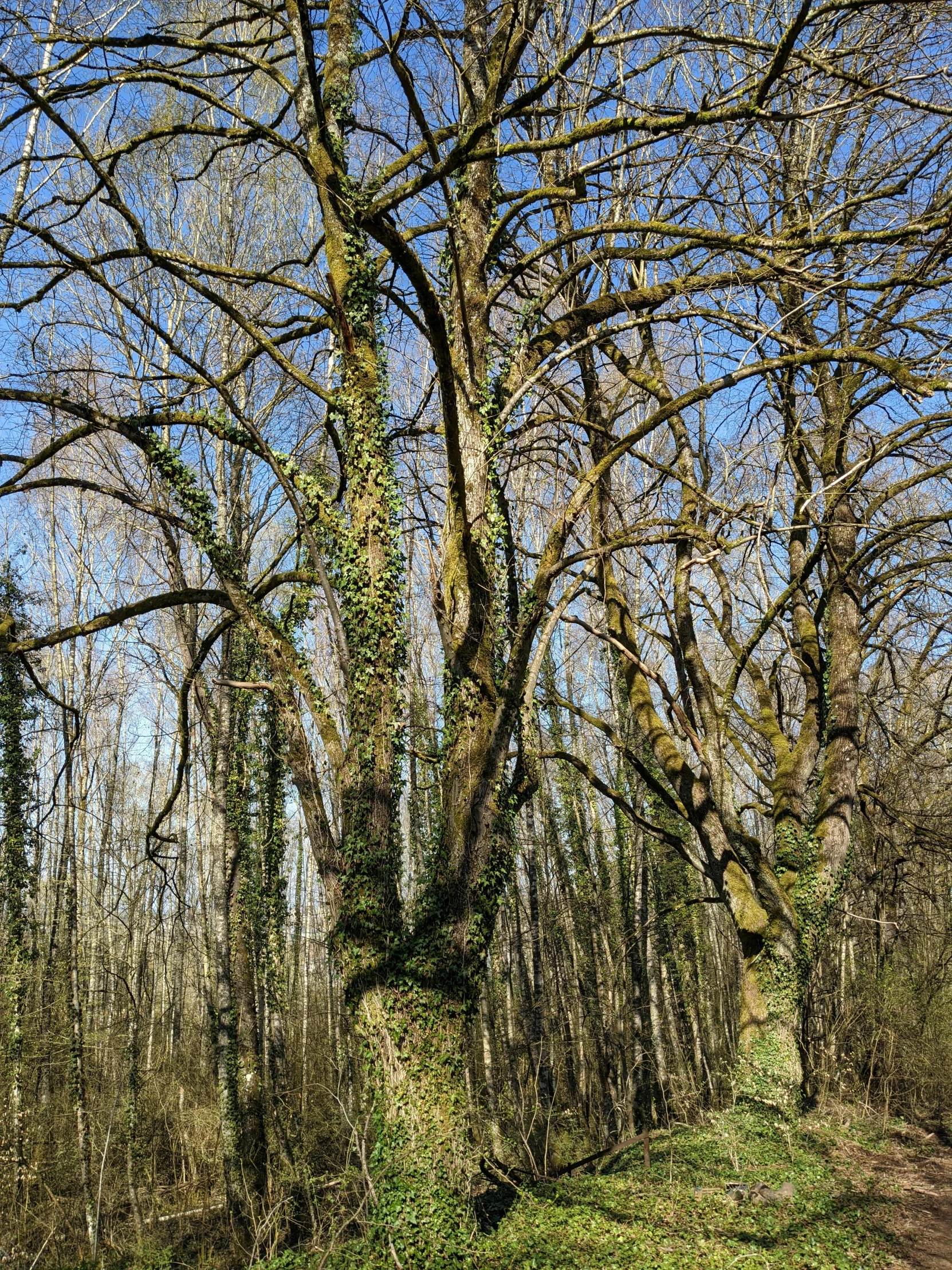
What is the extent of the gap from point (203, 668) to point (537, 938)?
7.24 meters

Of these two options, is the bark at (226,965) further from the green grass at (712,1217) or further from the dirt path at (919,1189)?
the dirt path at (919,1189)

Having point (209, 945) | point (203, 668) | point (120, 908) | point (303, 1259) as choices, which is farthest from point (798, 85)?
point (120, 908)

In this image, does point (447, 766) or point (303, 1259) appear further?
point (447, 766)

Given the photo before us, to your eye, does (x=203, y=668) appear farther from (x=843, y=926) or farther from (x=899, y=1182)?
(x=899, y=1182)

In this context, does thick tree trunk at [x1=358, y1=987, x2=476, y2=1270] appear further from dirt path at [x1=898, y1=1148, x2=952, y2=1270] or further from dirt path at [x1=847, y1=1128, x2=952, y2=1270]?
dirt path at [x1=898, y1=1148, x2=952, y2=1270]

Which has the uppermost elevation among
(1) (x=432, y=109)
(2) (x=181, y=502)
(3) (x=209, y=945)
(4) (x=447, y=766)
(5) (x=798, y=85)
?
(1) (x=432, y=109)

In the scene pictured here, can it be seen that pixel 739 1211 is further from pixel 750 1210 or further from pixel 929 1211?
pixel 929 1211

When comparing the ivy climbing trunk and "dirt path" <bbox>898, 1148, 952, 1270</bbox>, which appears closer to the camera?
"dirt path" <bbox>898, 1148, 952, 1270</bbox>

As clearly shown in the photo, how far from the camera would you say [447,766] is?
547 centimetres

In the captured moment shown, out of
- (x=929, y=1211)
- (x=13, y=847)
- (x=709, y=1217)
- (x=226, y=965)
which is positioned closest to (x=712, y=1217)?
(x=709, y=1217)

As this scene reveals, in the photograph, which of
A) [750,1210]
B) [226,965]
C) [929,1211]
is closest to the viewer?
[750,1210]

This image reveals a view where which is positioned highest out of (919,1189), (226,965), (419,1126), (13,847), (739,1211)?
(13,847)

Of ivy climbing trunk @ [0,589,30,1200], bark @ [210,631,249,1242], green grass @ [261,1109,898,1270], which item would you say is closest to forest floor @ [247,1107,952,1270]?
green grass @ [261,1109,898,1270]

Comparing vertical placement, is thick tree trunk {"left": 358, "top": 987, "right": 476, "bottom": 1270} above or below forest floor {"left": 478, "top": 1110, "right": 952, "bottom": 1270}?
above
